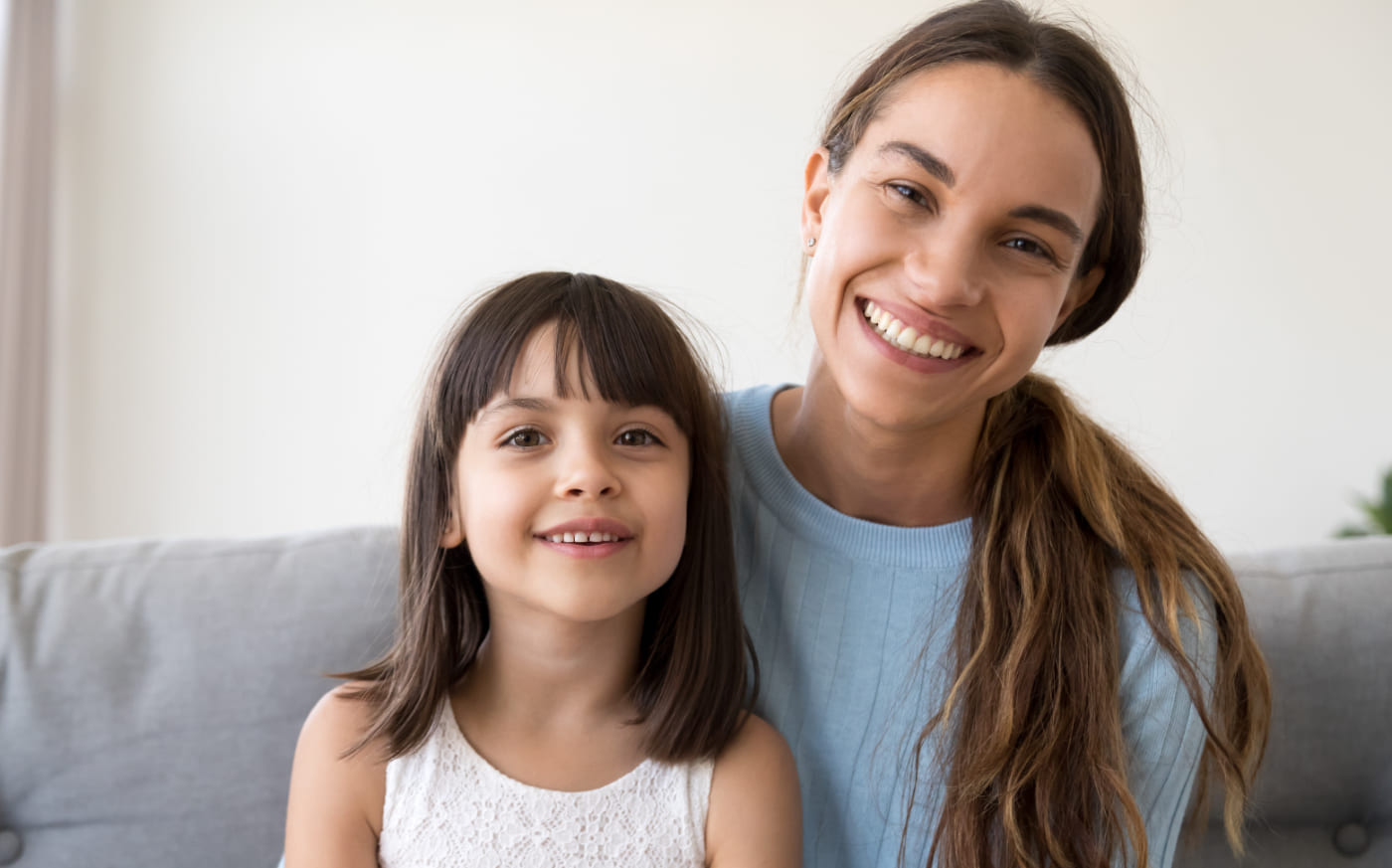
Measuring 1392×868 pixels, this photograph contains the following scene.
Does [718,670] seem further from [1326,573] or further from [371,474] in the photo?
[371,474]

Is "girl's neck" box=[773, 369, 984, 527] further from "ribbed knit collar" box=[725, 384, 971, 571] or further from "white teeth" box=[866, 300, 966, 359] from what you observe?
"white teeth" box=[866, 300, 966, 359]

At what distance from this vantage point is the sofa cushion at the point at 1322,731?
159cm

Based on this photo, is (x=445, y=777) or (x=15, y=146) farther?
(x=15, y=146)

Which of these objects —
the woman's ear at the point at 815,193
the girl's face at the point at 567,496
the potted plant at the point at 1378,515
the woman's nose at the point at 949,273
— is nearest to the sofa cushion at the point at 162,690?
the girl's face at the point at 567,496

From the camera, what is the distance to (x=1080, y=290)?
1.42 metres

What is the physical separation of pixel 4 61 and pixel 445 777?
2.86 metres

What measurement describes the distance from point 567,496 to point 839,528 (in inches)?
17.0

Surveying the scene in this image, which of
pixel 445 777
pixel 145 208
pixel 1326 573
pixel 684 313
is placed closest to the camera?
pixel 445 777

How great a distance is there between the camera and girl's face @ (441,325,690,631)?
1181 millimetres

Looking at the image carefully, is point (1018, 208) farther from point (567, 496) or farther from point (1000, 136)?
point (567, 496)

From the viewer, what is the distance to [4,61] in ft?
10.4

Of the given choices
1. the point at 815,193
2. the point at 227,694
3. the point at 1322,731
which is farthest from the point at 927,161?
the point at 227,694

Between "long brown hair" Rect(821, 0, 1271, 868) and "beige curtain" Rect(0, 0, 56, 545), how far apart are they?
9.00 ft

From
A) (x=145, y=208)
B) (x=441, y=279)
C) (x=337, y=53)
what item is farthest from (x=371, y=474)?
(x=337, y=53)
